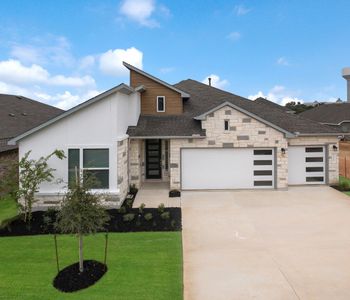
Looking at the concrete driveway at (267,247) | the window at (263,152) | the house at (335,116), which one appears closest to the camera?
the concrete driveway at (267,247)

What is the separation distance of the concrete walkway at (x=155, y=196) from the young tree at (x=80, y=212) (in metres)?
5.48

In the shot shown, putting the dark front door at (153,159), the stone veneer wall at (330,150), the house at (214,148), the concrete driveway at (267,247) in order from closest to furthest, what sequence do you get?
the concrete driveway at (267,247)
the house at (214,148)
the stone veneer wall at (330,150)
the dark front door at (153,159)

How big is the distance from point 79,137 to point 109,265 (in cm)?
613

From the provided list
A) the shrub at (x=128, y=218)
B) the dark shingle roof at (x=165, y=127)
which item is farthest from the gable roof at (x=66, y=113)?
the shrub at (x=128, y=218)

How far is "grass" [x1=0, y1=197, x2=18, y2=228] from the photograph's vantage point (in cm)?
1047

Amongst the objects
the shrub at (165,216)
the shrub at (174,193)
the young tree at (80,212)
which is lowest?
the shrub at (165,216)

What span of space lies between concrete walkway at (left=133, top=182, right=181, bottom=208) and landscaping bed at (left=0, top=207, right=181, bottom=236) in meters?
1.03

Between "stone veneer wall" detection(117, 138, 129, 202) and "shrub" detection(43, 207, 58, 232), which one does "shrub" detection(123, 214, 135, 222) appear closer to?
"stone veneer wall" detection(117, 138, 129, 202)

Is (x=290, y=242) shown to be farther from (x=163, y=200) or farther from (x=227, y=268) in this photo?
(x=163, y=200)

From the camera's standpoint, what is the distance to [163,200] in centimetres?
1320

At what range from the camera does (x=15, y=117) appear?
1956cm

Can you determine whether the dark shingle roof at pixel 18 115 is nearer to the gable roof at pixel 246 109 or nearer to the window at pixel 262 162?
the gable roof at pixel 246 109

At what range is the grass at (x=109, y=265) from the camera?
19.2 feet

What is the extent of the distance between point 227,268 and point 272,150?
9197 mm
